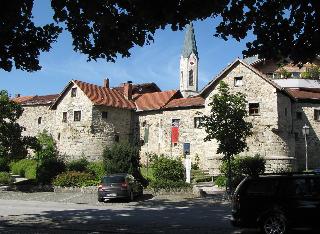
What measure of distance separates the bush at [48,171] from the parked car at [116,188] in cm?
949

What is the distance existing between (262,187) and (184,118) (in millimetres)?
35018

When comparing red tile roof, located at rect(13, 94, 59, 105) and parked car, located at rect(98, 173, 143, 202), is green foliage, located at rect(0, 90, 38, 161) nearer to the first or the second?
parked car, located at rect(98, 173, 143, 202)

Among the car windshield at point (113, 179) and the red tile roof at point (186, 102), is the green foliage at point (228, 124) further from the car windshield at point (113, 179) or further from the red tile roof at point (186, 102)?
the red tile roof at point (186, 102)

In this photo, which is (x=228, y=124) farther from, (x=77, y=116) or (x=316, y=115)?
(x=77, y=116)

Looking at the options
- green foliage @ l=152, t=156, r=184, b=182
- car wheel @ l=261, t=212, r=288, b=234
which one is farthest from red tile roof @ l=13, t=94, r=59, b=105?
car wheel @ l=261, t=212, r=288, b=234

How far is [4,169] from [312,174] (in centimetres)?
4282

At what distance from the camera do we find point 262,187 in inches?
448

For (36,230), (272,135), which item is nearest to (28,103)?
(272,135)

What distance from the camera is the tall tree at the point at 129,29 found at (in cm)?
1053

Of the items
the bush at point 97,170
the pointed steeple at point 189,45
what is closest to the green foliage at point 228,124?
the bush at point 97,170

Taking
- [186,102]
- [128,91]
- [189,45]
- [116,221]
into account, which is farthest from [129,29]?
[189,45]

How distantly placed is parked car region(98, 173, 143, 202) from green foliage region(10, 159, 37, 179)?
19.6m

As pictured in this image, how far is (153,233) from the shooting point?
40.9ft

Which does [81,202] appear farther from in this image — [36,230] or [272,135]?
[272,135]
